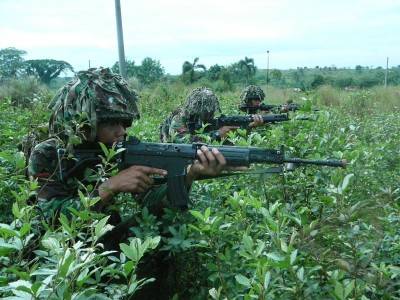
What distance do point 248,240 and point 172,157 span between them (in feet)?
2.89

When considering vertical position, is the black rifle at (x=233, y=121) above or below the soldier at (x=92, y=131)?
below

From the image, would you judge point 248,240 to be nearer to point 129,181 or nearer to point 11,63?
point 129,181

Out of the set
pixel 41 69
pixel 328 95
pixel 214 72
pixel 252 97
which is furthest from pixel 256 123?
pixel 214 72

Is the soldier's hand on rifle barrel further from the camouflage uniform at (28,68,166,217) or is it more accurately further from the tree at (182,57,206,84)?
the tree at (182,57,206,84)

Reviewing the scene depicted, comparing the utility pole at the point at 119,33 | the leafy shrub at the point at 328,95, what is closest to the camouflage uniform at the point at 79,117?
the utility pole at the point at 119,33

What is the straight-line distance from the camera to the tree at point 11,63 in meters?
9.86

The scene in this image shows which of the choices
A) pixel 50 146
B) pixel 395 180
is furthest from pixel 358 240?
pixel 50 146

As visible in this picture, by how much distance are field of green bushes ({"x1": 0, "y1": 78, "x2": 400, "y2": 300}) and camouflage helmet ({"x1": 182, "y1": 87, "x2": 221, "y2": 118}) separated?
7.32ft

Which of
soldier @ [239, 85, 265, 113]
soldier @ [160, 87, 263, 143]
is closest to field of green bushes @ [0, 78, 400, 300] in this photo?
soldier @ [160, 87, 263, 143]

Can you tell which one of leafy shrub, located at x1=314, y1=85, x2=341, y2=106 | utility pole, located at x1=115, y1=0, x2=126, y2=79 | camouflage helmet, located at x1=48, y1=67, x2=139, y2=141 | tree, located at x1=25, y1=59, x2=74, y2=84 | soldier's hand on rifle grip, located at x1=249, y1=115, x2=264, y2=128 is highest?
utility pole, located at x1=115, y1=0, x2=126, y2=79

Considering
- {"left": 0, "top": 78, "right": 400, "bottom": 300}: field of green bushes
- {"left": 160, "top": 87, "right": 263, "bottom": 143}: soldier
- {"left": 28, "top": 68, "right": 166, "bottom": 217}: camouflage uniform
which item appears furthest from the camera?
{"left": 160, "top": 87, "right": 263, "bottom": 143}: soldier

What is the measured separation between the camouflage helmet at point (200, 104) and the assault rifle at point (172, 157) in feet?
9.40

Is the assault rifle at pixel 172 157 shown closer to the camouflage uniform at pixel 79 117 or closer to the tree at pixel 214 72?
the camouflage uniform at pixel 79 117

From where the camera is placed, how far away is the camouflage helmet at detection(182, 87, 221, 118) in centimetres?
494
